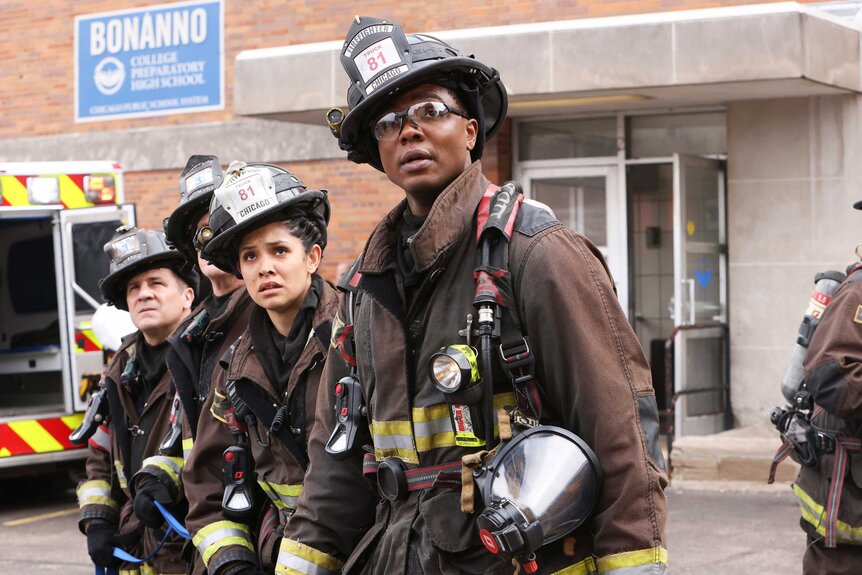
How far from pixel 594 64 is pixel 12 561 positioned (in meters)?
5.80

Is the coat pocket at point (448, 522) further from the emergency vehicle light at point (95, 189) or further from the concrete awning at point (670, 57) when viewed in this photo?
the emergency vehicle light at point (95, 189)

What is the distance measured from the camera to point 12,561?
8.59m

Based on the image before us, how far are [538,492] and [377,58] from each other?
1.05 meters

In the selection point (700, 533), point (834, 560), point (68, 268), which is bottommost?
point (700, 533)

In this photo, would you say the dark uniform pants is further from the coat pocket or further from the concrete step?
the concrete step

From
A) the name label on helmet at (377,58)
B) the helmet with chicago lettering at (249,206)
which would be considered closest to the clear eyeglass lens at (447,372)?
the name label on helmet at (377,58)

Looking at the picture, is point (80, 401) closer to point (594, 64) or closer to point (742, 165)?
point (594, 64)

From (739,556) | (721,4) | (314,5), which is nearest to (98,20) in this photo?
(314,5)

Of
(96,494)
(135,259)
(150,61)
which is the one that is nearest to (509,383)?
(135,259)

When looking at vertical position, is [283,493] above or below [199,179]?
below

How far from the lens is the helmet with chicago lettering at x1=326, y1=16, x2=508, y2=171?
291 centimetres

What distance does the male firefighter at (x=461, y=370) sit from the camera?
257cm

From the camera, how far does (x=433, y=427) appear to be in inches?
111

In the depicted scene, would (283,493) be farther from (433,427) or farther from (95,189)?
(95,189)
